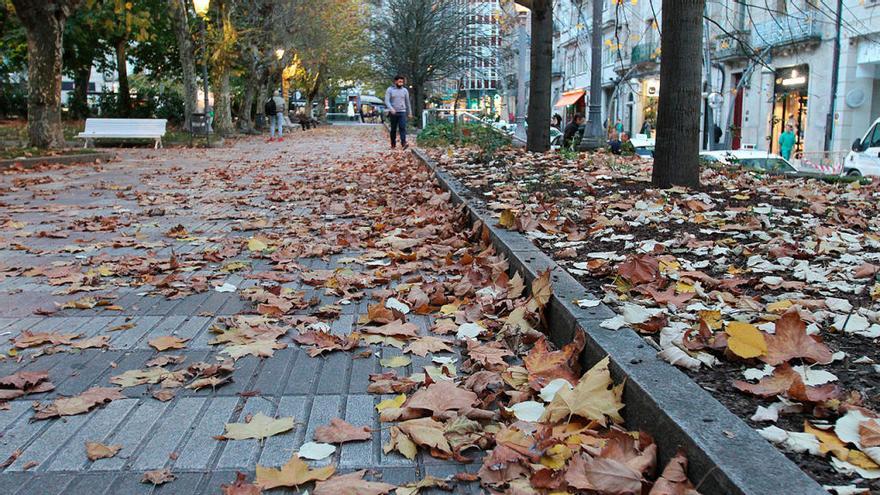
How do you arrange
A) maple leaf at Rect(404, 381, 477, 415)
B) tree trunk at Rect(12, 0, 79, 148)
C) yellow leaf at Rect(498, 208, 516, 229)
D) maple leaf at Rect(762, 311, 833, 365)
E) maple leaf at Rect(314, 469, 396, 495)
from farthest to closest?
tree trunk at Rect(12, 0, 79, 148)
yellow leaf at Rect(498, 208, 516, 229)
maple leaf at Rect(404, 381, 477, 415)
maple leaf at Rect(762, 311, 833, 365)
maple leaf at Rect(314, 469, 396, 495)

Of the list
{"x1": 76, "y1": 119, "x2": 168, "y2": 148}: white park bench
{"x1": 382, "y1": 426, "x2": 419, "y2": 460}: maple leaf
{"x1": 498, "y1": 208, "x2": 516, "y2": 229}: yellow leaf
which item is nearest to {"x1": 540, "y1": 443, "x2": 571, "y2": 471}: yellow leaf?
{"x1": 382, "y1": 426, "x2": 419, "y2": 460}: maple leaf

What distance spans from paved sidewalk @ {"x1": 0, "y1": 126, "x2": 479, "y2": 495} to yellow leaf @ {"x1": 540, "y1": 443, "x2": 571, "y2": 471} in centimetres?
25

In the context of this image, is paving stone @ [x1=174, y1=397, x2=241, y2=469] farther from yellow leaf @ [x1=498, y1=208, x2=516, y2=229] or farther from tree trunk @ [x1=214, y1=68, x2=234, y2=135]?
tree trunk @ [x1=214, y1=68, x2=234, y2=135]

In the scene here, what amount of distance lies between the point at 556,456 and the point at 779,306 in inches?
57.1

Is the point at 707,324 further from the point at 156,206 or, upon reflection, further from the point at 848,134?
the point at 848,134

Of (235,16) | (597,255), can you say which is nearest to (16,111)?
(235,16)

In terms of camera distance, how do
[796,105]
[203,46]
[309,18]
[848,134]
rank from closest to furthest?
[203,46]
[848,134]
[796,105]
[309,18]

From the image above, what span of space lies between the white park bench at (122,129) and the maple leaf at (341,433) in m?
20.7

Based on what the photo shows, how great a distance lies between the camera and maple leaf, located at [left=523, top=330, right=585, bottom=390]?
298 cm

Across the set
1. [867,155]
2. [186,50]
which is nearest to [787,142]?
[867,155]

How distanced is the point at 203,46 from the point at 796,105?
78.2 ft

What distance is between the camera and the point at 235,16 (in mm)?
32594

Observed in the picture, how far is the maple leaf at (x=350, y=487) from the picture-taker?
224cm

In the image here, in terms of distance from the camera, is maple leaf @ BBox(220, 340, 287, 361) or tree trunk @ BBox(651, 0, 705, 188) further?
tree trunk @ BBox(651, 0, 705, 188)
